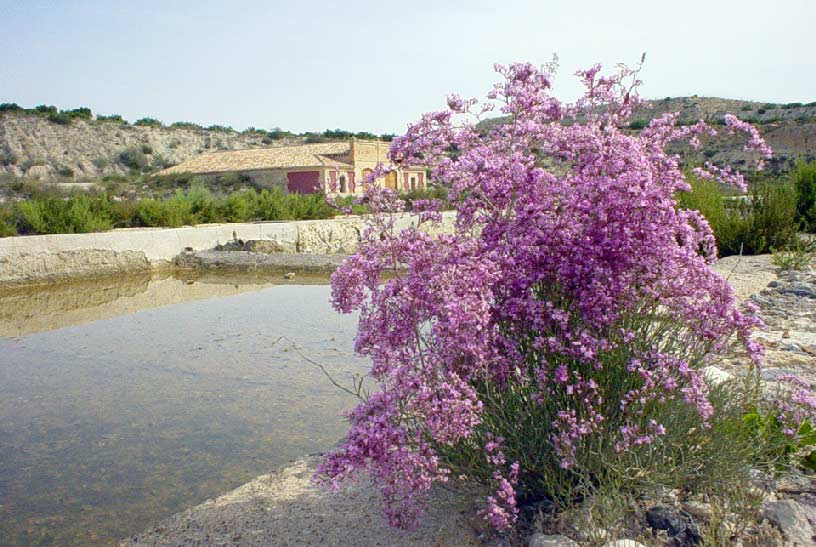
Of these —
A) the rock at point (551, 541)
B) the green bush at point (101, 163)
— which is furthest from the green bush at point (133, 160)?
the rock at point (551, 541)

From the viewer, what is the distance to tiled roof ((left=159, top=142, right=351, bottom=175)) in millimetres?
44156

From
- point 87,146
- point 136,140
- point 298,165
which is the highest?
point 136,140

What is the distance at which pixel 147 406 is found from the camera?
5.61 m

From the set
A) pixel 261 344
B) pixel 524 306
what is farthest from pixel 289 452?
pixel 261 344

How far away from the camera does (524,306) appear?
2836 mm

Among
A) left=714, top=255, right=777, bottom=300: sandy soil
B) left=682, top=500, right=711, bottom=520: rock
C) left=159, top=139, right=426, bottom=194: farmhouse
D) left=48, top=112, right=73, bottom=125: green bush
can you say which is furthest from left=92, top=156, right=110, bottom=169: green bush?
left=682, top=500, right=711, bottom=520: rock

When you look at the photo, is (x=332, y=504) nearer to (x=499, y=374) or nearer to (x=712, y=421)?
(x=499, y=374)

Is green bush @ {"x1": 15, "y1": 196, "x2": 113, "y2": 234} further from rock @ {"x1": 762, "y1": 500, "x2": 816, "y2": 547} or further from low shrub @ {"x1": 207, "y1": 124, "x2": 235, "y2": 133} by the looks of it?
low shrub @ {"x1": 207, "y1": 124, "x2": 235, "y2": 133}

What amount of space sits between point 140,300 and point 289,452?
282 inches

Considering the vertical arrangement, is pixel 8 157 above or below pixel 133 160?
above

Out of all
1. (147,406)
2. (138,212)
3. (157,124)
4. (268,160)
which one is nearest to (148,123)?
(157,124)

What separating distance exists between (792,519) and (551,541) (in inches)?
36.0

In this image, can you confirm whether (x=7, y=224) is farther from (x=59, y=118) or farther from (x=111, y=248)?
(x=59, y=118)

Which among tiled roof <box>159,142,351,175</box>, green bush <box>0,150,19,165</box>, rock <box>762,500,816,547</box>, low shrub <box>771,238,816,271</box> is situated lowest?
rock <box>762,500,816,547</box>
